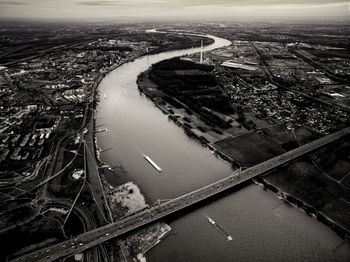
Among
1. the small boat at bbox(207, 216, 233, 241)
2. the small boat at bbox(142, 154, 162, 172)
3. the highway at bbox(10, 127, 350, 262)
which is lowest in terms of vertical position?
the small boat at bbox(142, 154, 162, 172)

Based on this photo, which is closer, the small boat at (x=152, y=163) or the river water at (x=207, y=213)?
the river water at (x=207, y=213)

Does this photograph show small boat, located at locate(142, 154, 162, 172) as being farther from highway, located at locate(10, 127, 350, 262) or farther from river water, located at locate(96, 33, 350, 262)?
highway, located at locate(10, 127, 350, 262)

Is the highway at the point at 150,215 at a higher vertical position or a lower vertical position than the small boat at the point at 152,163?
higher

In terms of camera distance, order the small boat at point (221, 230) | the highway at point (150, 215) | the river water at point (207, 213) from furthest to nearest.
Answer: the small boat at point (221, 230), the river water at point (207, 213), the highway at point (150, 215)

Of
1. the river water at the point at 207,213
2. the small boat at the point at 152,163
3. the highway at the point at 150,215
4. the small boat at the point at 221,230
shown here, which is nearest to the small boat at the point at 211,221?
the small boat at the point at 221,230

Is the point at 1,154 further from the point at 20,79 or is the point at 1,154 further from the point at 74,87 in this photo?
the point at 20,79

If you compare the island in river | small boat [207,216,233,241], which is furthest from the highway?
small boat [207,216,233,241]

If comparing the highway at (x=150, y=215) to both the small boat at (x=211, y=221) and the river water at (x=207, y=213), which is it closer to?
the river water at (x=207, y=213)

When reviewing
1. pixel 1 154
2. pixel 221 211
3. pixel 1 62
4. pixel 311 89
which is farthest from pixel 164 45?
pixel 221 211
